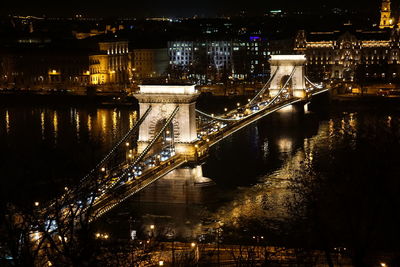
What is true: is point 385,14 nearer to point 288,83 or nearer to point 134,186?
point 288,83

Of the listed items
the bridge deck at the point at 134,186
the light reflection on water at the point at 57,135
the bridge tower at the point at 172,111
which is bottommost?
the light reflection on water at the point at 57,135

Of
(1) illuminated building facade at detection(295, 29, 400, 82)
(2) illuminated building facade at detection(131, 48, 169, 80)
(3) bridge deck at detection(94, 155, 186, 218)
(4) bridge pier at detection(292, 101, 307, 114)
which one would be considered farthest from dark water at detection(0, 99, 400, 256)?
(2) illuminated building facade at detection(131, 48, 169, 80)

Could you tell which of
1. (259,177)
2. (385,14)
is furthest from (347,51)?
(259,177)

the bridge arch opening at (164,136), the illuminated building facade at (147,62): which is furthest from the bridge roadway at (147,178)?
the illuminated building facade at (147,62)

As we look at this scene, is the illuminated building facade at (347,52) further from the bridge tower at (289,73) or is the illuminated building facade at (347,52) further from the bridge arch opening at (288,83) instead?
the bridge tower at (289,73)

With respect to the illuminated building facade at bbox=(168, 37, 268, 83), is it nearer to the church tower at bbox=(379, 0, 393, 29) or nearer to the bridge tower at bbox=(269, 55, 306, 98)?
the church tower at bbox=(379, 0, 393, 29)
